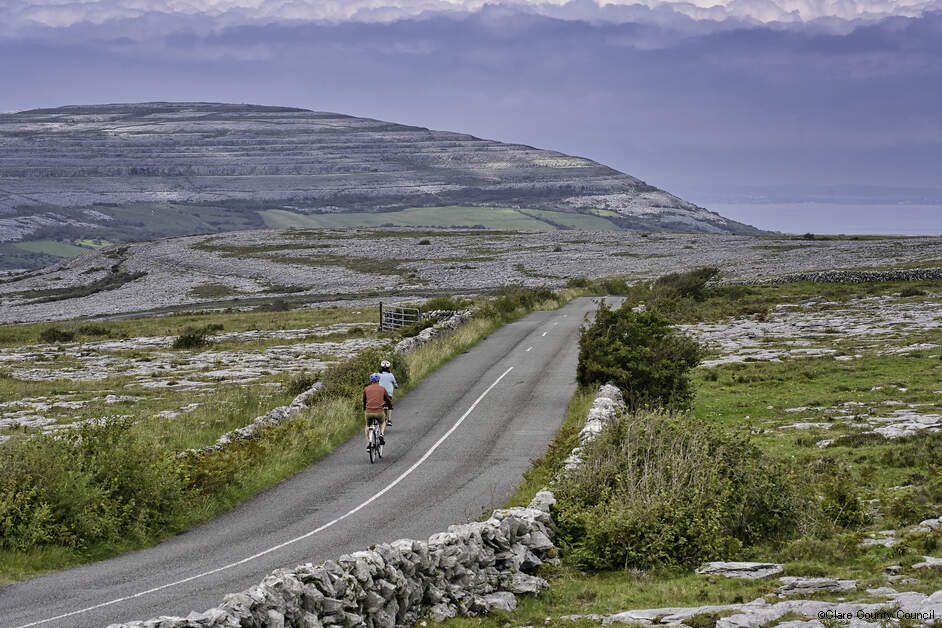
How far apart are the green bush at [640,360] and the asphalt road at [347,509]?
183cm

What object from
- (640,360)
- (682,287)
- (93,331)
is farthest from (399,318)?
(640,360)

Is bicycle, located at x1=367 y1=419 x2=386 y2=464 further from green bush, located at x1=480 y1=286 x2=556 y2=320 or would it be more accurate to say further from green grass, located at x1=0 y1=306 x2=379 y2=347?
green grass, located at x1=0 y1=306 x2=379 y2=347

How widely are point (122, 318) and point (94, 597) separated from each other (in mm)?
78617

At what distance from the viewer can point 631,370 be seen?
104 feet

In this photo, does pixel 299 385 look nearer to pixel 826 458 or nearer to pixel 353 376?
pixel 353 376

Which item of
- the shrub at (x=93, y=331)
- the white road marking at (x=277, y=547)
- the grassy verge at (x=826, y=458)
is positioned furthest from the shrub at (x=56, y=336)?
the white road marking at (x=277, y=547)

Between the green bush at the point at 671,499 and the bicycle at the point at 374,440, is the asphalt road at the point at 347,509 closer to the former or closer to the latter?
the bicycle at the point at 374,440

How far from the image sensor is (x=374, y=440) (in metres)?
24.8

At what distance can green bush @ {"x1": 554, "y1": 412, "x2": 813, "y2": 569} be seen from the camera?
50.6ft

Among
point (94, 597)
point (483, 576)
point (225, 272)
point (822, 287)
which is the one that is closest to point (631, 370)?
point (483, 576)

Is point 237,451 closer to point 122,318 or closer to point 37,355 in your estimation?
point 37,355

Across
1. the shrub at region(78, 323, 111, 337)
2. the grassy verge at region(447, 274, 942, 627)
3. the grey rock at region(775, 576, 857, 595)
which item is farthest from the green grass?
the grey rock at region(775, 576, 857, 595)

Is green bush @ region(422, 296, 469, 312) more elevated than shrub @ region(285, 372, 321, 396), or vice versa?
green bush @ region(422, 296, 469, 312)

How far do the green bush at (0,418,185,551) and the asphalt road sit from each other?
0.76 m
